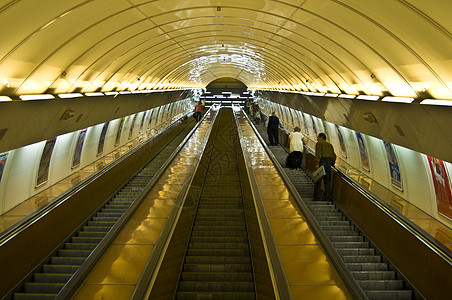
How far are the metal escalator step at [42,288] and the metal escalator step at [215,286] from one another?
6.96ft

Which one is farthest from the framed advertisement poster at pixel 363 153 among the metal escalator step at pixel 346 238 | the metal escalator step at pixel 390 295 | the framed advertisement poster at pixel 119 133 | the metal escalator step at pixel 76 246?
the framed advertisement poster at pixel 119 133

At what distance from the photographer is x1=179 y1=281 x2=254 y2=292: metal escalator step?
6254mm

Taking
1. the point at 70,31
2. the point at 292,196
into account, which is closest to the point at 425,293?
the point at 292,196

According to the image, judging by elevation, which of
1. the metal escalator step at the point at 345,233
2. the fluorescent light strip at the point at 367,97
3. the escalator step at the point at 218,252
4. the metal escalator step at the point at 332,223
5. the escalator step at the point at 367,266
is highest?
the fluorescent light strip at the point at 367,97

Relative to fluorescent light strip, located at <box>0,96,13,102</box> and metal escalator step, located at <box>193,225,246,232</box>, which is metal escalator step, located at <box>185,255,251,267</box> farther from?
fluorescent light strip, located at <box>0,96,13,102</box>

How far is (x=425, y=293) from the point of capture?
5.79 metres

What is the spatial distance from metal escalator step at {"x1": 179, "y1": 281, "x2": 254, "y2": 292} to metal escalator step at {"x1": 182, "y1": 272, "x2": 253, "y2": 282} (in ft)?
0.81

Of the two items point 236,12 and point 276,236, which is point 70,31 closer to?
point 236,12

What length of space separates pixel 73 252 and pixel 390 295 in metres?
6.50

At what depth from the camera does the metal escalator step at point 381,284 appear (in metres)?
6.21

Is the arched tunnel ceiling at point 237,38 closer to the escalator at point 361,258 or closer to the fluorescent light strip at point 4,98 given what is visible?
the fluorescent light strip at point 4,98

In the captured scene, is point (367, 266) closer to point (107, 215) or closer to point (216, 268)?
point (216, 268)

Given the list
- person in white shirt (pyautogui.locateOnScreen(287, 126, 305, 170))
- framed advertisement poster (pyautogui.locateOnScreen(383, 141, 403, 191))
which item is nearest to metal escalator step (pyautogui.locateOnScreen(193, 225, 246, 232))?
person in white shirt (pyautogui.locateOnScreen(287, 126, 305, 170))

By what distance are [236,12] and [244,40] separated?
16.0ft
